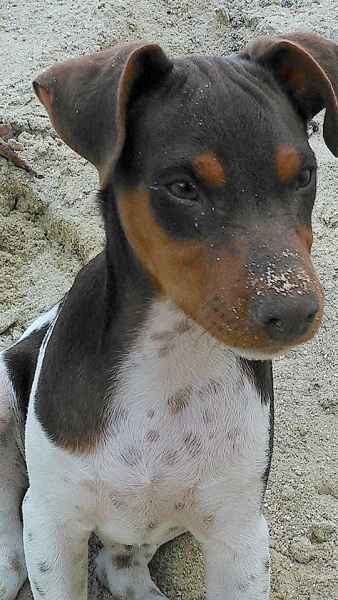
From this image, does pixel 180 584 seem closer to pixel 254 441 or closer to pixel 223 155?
pixel 254 441

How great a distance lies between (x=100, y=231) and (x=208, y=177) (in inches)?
108

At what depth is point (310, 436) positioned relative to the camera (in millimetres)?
4598

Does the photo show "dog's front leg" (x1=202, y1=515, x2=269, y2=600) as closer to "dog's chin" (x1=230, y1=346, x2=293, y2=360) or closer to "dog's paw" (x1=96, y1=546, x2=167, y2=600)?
"dog's paw" (x1=96, y1=546, x2=167, y2=600)

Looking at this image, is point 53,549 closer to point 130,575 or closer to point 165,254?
point 130,575

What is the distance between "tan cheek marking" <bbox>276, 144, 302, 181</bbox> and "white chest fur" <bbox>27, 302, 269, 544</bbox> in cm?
66

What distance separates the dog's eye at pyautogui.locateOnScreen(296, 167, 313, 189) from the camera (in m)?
2.75

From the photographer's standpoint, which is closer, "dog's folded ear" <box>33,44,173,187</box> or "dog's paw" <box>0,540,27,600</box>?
"dog's folded ear" <box>33,44,173,187</box>

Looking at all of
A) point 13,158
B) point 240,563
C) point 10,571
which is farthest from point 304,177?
point 13,158

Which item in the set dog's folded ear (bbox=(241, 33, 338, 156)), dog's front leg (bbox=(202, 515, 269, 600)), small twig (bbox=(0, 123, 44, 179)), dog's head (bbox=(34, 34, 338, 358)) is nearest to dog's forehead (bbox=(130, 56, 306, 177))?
dog's head (bbox=(34, 34, 338, 358))

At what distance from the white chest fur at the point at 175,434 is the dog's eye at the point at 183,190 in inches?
23.4

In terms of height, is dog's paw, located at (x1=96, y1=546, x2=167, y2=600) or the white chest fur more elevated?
the white chest fur

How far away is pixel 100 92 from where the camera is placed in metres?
2.69

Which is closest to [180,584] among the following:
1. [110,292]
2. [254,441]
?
[254,441]

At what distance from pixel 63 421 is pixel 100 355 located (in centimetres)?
25
